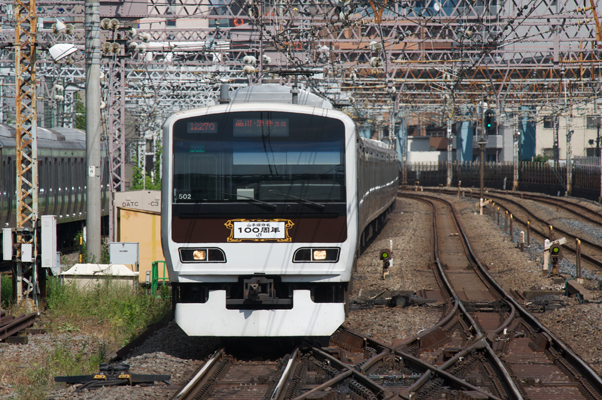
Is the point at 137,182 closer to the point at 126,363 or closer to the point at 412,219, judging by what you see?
the point at 412,219

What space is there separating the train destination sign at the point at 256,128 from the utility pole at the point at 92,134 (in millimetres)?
6688

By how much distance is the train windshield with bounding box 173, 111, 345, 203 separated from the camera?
787cm

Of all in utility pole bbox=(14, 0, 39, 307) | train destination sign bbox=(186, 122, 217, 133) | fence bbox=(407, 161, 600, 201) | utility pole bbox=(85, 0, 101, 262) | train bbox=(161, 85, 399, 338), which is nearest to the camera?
train bbox=(161, 85, 399, 338)

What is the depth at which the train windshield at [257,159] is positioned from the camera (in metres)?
7.87

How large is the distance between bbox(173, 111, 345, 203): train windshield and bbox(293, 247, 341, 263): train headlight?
20.7 inches

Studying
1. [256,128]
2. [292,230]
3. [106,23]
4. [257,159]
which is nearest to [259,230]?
[292,230]

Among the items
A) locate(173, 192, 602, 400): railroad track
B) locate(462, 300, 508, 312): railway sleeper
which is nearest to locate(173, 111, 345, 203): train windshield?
locate(173, 192, 602, 400): railroad track

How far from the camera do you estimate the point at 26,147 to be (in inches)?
475

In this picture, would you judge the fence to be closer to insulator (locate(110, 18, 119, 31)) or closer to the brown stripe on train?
insulator (locate(110, 18, 119, 31))

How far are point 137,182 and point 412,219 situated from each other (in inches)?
531

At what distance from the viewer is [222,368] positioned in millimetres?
7430

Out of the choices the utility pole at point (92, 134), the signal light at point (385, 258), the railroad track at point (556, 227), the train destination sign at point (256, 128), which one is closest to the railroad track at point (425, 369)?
the train destination sign at point (256, 128)

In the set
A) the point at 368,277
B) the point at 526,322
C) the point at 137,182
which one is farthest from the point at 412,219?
the point at 526,322

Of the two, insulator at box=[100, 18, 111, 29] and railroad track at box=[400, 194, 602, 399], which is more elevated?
insulator at box=[100, 18, 111, 29]
